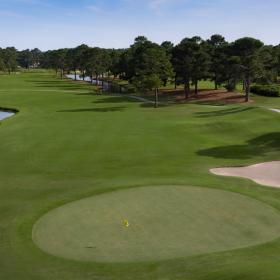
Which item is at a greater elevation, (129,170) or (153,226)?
(153,226)

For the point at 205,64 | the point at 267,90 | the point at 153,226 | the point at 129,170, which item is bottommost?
the point at 129,170

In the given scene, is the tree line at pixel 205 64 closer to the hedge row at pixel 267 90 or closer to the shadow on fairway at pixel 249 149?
the hedge row at pixel 267 90

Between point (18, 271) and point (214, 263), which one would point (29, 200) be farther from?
point (214, 263)

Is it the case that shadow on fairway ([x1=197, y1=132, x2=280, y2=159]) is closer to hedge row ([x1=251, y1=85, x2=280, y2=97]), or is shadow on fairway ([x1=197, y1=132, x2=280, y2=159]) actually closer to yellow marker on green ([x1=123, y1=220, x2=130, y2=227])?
yellow marker on green ([x1=123, y1=220, x2=130, y2=227])

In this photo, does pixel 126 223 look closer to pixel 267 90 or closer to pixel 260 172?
pixel 260 172

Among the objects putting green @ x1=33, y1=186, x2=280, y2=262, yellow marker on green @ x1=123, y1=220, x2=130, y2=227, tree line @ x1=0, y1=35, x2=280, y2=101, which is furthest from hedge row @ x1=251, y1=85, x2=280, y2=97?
yellow marker on green @ x1=123, y1=220, x2=130, y2=227

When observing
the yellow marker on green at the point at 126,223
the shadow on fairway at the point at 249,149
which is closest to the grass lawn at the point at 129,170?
the shadow on fairway at the point at 249,149

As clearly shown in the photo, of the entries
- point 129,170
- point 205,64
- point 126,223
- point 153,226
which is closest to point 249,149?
point 129,170
